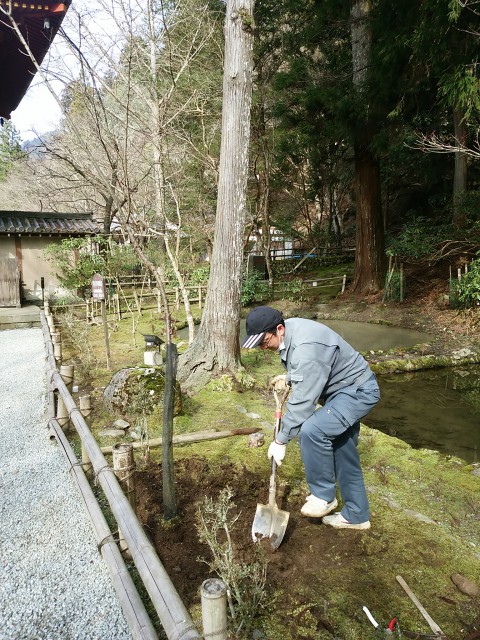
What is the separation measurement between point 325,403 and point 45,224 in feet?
41.7

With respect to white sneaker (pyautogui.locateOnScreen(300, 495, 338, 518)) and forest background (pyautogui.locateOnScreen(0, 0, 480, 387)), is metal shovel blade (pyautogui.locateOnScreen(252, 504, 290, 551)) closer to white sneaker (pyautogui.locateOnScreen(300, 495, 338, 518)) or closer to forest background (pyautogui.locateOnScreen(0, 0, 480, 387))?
white sneaker (pyautogui.locateOnScreen(300, 495, 338, 518))

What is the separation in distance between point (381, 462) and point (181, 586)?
2199 mm

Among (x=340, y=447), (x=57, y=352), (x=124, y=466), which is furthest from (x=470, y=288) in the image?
(x=124, y=466)

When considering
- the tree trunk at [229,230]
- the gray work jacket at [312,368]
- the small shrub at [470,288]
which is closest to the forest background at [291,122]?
the tree trunk at [229,230]

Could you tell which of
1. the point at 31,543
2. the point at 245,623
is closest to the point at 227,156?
the point at 31,543

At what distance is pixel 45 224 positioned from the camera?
12992 millimetres

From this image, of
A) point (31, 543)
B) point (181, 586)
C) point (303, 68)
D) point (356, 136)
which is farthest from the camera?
point (303, 68)

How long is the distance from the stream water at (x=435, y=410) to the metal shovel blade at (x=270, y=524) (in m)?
2.67

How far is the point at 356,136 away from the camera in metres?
11.4

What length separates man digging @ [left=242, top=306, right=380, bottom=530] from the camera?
2.41 m

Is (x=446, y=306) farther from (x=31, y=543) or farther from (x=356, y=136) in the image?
(x=31, y=543)

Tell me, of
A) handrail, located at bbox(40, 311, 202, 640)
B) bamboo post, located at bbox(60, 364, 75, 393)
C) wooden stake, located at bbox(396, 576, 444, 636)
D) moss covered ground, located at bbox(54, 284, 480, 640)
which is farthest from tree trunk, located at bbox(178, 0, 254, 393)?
wooden stake, located at bbox(396, 576, 444, 636)

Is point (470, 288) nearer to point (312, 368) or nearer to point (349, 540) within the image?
point (349, 540)

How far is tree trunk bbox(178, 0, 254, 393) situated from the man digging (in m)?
3.05
